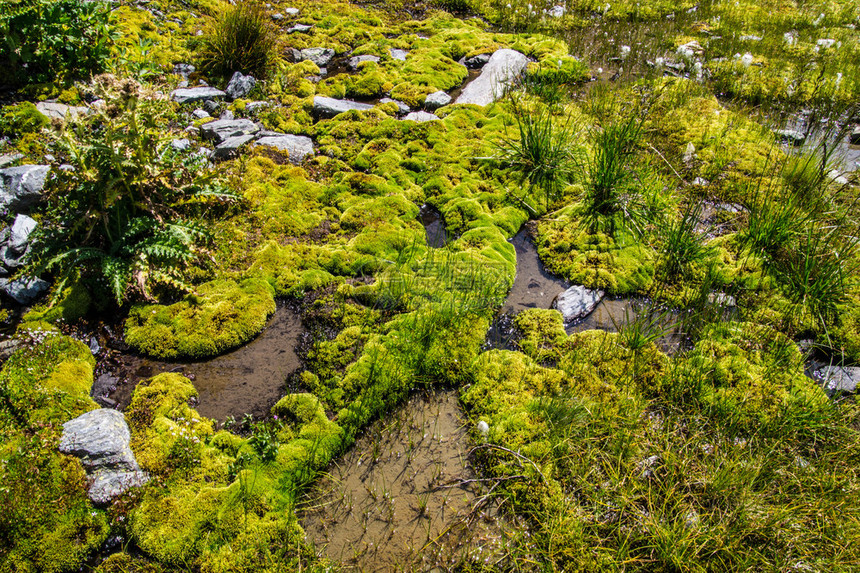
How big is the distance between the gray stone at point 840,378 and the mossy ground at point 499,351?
24 centimetres

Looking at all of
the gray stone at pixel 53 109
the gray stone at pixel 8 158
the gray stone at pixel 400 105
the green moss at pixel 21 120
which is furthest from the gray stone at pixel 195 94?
the gray stone at pixel 400 105

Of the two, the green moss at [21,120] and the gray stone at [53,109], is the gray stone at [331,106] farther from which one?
the green moss at [21,120]

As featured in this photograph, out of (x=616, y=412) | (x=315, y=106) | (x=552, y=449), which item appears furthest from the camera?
(x=315, y=106)

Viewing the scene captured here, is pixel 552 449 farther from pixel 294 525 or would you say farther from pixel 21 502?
pixel 21 502

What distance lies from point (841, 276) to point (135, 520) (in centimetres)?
700

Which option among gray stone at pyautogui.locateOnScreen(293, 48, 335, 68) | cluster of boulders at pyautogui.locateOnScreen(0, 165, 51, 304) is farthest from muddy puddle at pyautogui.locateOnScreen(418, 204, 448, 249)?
gray stone at pyautogui.locateOnScreen(293, 48, 335, 68)

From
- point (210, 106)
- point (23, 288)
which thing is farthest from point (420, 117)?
point (23, 288)

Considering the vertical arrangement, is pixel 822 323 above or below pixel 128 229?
below

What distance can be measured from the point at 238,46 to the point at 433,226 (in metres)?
5.41

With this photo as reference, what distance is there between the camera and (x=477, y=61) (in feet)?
35.3

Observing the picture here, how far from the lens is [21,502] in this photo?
3.50 m

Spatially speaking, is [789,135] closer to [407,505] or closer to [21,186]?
[407,505]

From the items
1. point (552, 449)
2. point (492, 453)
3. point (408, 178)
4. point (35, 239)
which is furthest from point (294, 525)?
point (408, 178)

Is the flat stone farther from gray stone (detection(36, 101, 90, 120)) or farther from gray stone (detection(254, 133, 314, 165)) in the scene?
gray stone (detection(36, 101, 90, 120))
